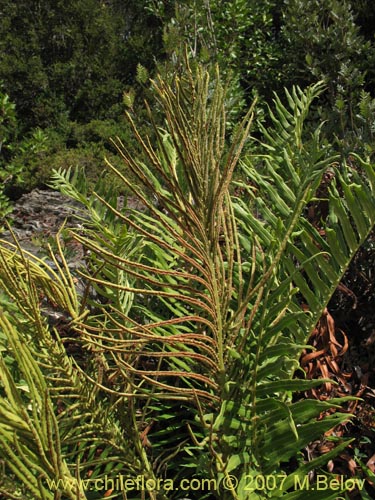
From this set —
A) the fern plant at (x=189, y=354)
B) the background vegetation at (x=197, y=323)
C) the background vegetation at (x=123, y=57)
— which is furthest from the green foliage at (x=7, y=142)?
the fern plant at (x=189, y=354)

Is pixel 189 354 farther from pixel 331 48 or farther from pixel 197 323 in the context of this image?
pixel 331 48

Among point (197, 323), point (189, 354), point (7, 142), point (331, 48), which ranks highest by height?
point (189, 354)

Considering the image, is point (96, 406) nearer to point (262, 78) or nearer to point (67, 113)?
point (262, 78)

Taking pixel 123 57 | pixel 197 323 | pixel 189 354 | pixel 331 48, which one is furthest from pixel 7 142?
pixel 189 354

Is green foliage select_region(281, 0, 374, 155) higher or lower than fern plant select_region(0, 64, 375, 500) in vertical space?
lower

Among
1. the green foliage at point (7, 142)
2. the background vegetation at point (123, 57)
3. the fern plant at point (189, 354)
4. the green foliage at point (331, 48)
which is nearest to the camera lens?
the fern plant at point (189, 354)

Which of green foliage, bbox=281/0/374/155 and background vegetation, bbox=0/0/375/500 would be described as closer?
background vegetation, bbox=0/0/375/500

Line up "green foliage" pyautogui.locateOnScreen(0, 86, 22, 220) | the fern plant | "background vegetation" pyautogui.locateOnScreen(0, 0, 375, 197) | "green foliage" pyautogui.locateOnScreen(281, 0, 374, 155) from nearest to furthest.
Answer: the fern plant
"green foliage" pyautogui.locateOnScreen(281, 0, 374, 155)
"background vegetation" pyautogui.locateOnScreen(0, 0, 375, 197)
"green foliage" pyautogui.locateOnScreen(0, 86, 22, 220)

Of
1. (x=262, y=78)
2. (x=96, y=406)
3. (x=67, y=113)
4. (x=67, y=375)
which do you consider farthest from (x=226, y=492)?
(x=67, y=113)

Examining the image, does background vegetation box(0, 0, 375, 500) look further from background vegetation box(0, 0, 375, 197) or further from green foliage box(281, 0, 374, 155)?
background vegetation box(0, 0, 375, 197)

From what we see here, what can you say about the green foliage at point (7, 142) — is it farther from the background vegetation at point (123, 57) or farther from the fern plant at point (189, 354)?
the fern plant at point (189, 354)

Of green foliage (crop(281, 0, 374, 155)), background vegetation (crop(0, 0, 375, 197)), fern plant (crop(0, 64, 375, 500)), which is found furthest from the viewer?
background vegetation (crop(0, 0, 375, 197))

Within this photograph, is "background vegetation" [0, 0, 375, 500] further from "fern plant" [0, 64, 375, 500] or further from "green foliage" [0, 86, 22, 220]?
"green foliage" [0, 86, 22, 220]

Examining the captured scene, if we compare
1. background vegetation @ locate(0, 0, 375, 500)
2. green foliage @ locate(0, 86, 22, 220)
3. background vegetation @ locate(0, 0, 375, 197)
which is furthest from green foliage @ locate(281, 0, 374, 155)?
green foliage @ locate(0, 86, 22, 220)
